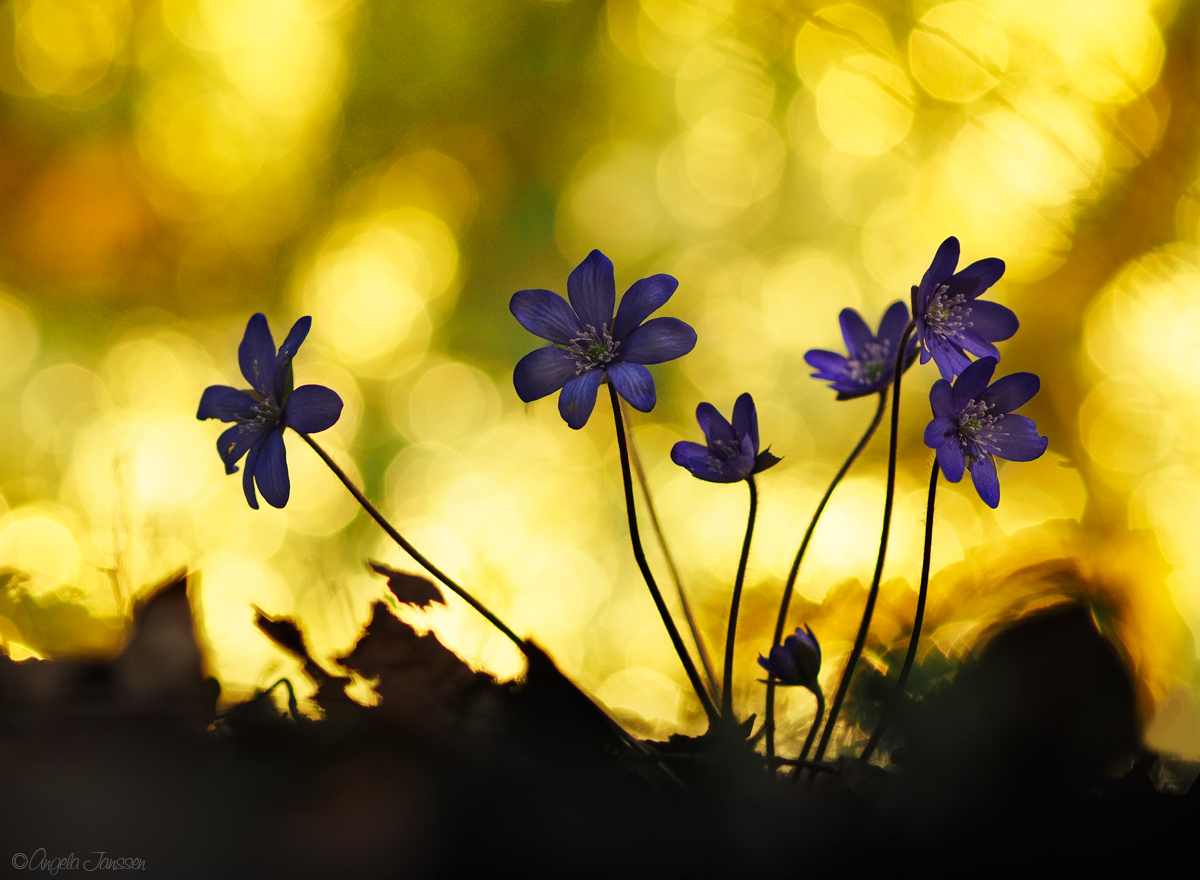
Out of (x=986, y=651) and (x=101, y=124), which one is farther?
(x=101, y=124)

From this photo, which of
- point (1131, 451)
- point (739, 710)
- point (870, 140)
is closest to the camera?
point (739, 710)

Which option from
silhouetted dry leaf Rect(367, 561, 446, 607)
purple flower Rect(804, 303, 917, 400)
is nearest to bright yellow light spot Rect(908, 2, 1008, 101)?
purple flower Rect(804, 303, 917, 400)

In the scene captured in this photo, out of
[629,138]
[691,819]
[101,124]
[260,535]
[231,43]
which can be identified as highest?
[231,43]

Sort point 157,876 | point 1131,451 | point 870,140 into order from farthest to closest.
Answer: point 870,140 → point 1131,451 → point 157,876

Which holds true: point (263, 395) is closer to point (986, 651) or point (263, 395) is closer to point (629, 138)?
point (986, 651)

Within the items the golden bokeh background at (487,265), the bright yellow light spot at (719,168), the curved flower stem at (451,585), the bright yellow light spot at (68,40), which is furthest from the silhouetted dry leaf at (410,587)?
the bright yellow light spot at (68,40)

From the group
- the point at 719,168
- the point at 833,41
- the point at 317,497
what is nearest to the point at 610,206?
the point at 719,168

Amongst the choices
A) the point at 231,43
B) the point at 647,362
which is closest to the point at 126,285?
the point at 231,43
